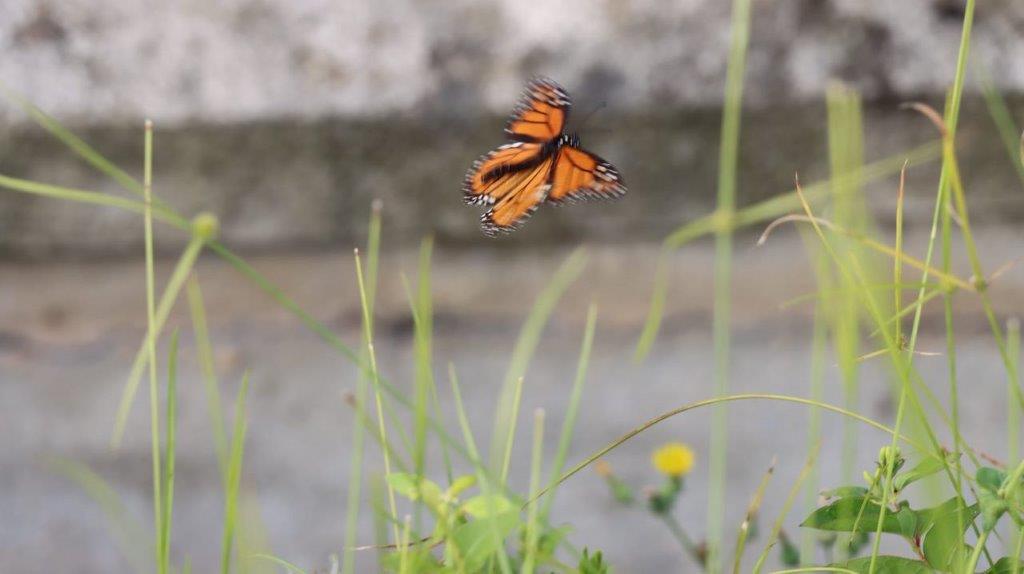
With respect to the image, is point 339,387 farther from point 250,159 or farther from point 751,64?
point 751,64

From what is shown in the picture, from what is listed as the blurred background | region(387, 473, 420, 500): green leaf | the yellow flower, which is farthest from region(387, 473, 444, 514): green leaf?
the blurred background

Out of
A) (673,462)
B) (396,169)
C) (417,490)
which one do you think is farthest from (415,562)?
(396,169)

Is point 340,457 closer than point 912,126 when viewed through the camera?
No

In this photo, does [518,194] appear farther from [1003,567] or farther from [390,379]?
[390,379]

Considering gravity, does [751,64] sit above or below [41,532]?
above

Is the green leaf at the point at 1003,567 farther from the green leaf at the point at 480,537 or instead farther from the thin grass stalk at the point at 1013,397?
the green leaf at the point at 480,537

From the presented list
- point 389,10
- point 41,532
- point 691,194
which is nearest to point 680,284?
point 691,194

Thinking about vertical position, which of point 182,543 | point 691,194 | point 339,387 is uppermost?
point 691,194
